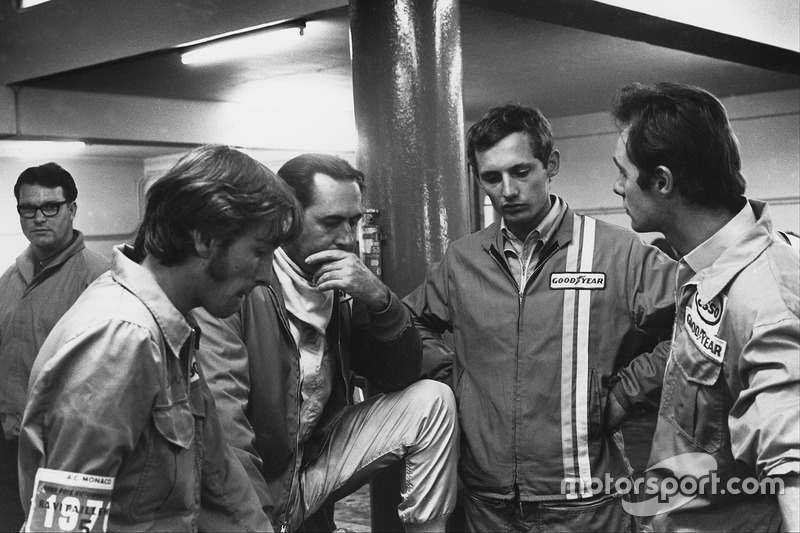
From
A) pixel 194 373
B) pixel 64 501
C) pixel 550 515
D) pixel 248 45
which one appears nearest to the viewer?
pixel 64 501

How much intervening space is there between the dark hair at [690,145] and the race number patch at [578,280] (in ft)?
2.65

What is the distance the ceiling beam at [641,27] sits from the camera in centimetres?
548

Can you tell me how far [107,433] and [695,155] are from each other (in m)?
1.50

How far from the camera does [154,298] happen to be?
195 cm

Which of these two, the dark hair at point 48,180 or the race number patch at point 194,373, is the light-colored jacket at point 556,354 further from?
the dark hair at point 48,180

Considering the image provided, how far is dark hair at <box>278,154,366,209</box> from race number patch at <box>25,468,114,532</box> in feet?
4.91

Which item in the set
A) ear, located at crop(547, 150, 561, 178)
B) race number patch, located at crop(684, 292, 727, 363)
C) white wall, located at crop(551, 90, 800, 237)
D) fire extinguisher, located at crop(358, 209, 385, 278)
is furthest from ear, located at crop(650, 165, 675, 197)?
white wall, located at crop(551, 90, 800, 237)

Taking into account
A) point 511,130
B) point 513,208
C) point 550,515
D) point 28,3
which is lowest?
point 550,515

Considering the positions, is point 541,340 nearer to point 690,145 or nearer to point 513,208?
point 513,208

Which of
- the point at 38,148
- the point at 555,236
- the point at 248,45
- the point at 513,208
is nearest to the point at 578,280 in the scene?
the point at 555,236

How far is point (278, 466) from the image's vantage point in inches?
114

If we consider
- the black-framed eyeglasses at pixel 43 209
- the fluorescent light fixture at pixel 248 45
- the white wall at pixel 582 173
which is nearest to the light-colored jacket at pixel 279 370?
the black-framed eyeglasses at pixel 43 209

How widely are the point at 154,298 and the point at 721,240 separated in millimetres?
1331

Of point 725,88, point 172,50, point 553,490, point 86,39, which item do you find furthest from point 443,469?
point 725,88
